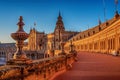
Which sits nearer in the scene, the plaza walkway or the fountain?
the fountain

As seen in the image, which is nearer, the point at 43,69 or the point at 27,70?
the point at 27,70

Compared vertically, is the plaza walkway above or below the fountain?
below

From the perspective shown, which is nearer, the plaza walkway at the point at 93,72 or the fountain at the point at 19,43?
the fountain at the point at 19,43

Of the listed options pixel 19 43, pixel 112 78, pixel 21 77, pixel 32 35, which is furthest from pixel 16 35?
pixel 32 35

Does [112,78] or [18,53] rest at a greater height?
[18,53]

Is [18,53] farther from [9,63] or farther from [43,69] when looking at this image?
[43,69]

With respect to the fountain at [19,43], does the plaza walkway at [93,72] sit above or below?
below

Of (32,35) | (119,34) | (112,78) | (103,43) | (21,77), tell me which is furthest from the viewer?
(32,35)

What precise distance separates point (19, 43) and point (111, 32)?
33.7 meters

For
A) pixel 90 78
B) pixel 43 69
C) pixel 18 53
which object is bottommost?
pixel 90 78

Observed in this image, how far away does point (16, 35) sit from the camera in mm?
7184

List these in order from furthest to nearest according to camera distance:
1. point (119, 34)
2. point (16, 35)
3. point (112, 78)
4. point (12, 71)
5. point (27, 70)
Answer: point (119, 34), point (112, 78), point (16, 35), point (27, 70), point (12, 71)

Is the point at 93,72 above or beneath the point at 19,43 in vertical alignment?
beneath

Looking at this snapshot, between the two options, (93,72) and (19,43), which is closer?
(19,43)
